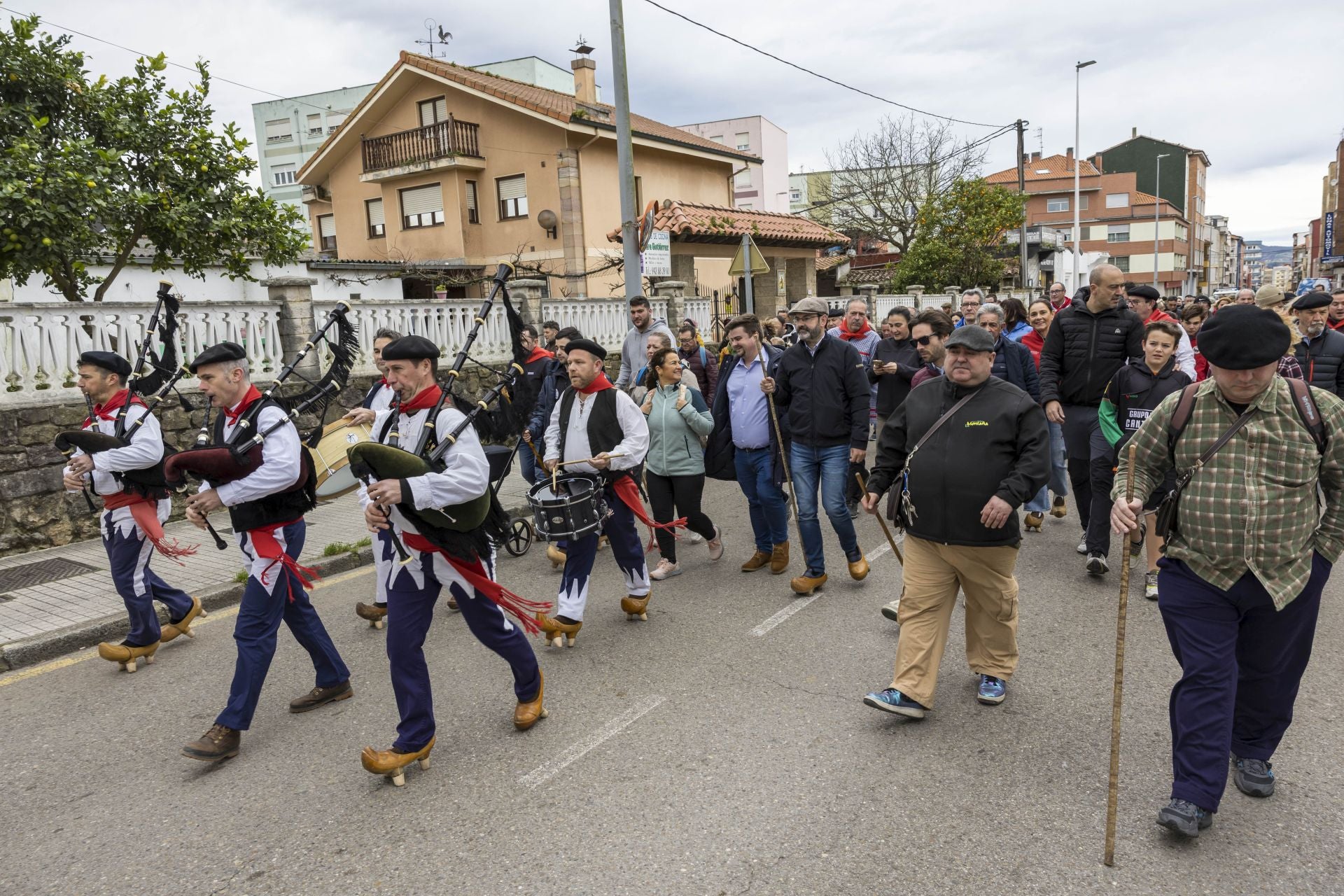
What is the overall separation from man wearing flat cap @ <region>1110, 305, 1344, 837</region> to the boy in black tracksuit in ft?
8.29

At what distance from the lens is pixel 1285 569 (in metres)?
3.05

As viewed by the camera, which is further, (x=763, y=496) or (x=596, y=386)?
(x=763, y=496)

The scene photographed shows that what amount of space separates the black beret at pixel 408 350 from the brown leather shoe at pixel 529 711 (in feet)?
5.16

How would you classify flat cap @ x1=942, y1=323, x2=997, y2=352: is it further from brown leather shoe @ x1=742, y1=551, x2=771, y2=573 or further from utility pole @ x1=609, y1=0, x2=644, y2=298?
utility pole @ x1=609, y1=0, x2=644, y2=298

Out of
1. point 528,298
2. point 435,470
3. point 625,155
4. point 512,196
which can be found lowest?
point 435,470

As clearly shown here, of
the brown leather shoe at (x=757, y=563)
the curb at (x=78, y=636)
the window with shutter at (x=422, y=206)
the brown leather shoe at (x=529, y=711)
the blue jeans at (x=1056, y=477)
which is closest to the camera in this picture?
the brown leather shoe at (x=529, y=711)

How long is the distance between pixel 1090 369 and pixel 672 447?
3040 millimetres

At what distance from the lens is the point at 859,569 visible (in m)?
6.22

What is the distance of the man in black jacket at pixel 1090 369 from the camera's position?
6188 millimetres

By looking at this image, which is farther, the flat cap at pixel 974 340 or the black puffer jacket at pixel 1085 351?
the black puffer jacket at pixel 1085 351

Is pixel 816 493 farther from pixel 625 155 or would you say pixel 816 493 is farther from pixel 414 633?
pixel 625 155

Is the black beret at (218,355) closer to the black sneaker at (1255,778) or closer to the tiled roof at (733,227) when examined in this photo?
the black sneaker at (1255,778)

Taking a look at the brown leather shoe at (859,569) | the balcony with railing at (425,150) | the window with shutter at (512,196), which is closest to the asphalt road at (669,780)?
the brown leather shoe at (859,569)

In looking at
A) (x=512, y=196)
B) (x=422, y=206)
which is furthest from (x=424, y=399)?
(x=422, y=206)
